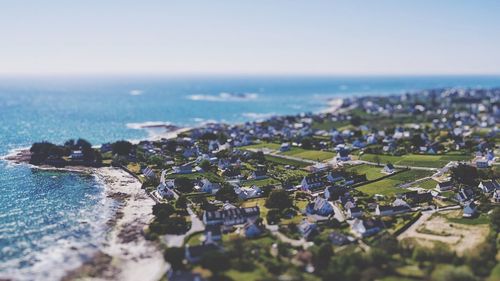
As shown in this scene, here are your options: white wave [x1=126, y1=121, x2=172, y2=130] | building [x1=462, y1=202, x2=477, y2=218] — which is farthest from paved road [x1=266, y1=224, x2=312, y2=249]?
white wave [x1=126, y1=121, x2=172, y2=130]

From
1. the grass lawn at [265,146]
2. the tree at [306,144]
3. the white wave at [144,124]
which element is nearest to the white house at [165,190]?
the grass lawn at [265,146]

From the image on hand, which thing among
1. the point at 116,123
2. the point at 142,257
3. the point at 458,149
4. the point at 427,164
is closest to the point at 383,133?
the point at 458,149

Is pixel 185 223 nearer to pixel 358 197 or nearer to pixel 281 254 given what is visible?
pixel 281 254

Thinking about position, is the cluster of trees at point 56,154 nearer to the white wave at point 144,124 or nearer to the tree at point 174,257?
the tree at point 174,257

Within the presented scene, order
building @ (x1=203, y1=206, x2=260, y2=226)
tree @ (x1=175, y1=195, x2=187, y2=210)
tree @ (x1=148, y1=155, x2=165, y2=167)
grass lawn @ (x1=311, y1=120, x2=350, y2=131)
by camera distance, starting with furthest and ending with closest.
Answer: grass lawn @ (x1=311, y1=120, x2=350, y2=131), tree @ (x1=148, y1=155, x2=165, y2=167), tree @ (x1=175, y1=195, x2=187, y2=210), building @ (x1=203, y1=206, x2=260, y2=226)

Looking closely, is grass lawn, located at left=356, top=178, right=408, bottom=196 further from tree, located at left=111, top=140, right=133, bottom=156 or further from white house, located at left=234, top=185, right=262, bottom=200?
tree, located at left=111, top=140, right=133, bottom=156

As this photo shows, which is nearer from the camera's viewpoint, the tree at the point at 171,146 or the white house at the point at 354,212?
the white house at the point at 354,212

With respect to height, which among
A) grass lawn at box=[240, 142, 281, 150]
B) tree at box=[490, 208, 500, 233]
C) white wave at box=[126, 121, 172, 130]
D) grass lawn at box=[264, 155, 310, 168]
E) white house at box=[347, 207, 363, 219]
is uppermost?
tree at box=[490, 208, 500, 233]
